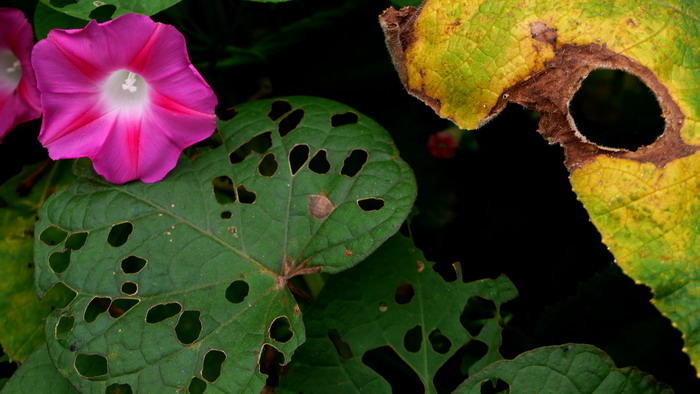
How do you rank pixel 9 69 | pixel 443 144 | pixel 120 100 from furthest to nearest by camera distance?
pixel 443 144
pixel 9 69
pixel 120 100

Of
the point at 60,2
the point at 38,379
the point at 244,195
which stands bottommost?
the point at 38,379

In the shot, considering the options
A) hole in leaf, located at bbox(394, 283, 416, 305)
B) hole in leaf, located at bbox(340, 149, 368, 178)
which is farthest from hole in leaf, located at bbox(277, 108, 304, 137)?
hole in leaf, located at bbox(394, 283, 416, 305)

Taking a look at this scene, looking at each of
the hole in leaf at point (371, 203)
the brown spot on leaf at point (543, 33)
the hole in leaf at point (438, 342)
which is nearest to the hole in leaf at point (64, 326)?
the hole in leaf at point (371, 203)

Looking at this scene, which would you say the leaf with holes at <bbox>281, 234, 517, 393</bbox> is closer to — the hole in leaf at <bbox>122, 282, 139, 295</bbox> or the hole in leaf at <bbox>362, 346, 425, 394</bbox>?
the hole in leaf at <bbox>362, 346, 425, 394</bbox>

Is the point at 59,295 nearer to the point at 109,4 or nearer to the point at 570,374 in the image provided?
the point at 109,4

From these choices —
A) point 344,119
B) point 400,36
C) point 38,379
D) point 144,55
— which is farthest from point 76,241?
point 400,36

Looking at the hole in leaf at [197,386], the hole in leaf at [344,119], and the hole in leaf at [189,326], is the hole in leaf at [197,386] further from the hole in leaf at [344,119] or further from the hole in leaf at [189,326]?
the hole in leaf at [344,119]
